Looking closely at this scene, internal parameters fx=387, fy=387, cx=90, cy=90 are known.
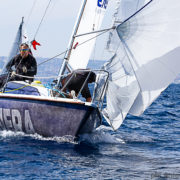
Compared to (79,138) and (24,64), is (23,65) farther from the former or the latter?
(79,138)

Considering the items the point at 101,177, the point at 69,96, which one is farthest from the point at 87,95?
the point at 101,177

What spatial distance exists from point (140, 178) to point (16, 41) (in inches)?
A: 527

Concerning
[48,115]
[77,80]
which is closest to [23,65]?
[77,80]

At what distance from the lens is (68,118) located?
28.0 ft

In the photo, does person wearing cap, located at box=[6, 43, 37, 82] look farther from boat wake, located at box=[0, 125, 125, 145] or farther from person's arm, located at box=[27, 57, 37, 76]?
boat wake, located at box=[0, 125, 125, 145]

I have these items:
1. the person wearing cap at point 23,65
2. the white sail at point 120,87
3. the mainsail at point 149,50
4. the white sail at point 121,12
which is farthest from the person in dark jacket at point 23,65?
the mainsail at point 149,50

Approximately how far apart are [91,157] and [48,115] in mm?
1496

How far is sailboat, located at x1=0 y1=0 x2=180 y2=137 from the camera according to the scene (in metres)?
8.14

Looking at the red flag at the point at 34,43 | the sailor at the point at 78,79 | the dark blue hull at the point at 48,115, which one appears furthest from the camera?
the red flag at the point at 34,43

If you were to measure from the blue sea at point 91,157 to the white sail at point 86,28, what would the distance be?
1.97m

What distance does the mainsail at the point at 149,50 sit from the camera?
315 inches

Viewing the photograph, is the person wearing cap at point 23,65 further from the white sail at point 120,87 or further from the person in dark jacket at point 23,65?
the white sail at point 120,87

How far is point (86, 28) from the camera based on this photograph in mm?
10445

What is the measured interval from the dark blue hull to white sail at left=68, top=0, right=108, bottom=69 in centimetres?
188
